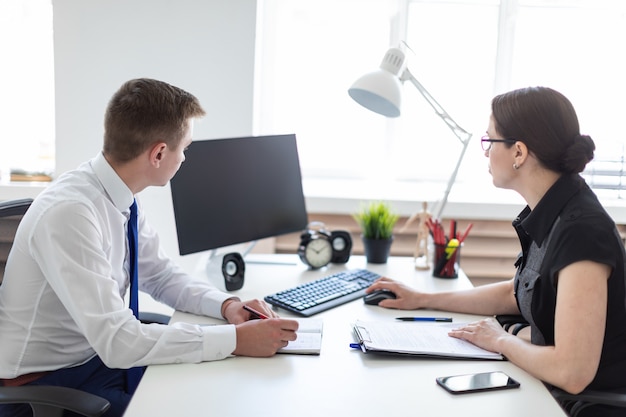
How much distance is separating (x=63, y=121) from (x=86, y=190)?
145 centimetres

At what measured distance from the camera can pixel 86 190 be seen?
4.93ft

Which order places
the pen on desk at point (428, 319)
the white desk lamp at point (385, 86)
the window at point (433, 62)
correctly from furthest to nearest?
the window at point (433, 62) < the white desk lamp at point (385, 86) < the pen on desk at point (428, 319)

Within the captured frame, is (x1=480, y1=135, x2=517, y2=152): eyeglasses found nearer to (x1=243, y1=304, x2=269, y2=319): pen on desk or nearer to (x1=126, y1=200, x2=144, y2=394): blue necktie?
(x1=243, y1=304, x2=269, y2=319): pen on desk

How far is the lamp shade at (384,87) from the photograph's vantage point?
212cm

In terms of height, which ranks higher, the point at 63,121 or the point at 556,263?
the point at 63,121

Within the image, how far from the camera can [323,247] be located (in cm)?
220

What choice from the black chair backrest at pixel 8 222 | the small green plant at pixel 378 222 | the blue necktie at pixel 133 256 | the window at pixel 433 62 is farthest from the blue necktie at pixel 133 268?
the window at pixel 433 62

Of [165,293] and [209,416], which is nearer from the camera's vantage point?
[209,416]

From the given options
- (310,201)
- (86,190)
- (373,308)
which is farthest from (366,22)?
(86,190)

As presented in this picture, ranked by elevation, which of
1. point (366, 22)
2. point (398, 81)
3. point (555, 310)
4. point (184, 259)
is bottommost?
point (184, 259)

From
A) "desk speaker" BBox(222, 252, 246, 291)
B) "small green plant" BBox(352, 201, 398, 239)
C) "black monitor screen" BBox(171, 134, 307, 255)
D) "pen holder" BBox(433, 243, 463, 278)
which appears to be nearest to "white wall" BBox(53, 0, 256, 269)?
"black monitor screen" BBox(171, 134, 307, 255)

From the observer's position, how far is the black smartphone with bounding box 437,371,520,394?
1.29 metres

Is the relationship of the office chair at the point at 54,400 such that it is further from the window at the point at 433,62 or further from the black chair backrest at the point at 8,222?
the window at the point at 433,62

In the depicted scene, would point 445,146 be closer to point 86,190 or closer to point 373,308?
point 373,308
